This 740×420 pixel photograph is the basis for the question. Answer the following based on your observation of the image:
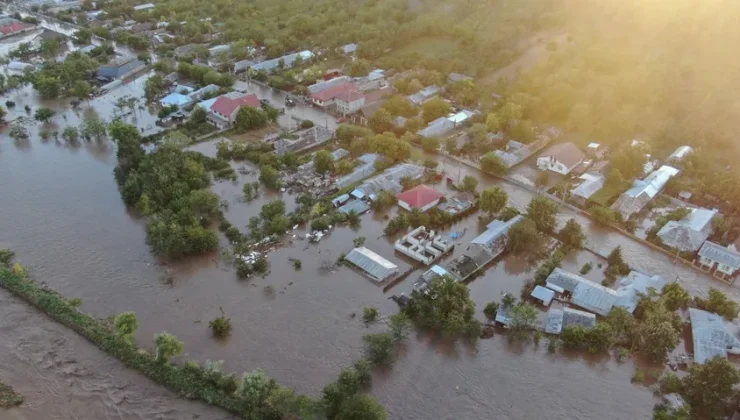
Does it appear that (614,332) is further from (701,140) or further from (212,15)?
(212,15)

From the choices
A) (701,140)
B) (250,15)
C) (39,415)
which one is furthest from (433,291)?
(250,15)

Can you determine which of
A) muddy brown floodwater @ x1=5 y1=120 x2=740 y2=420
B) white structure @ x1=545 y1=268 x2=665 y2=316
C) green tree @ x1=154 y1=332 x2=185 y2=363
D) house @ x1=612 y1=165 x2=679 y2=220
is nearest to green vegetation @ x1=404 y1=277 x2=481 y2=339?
muddy brown floodwater @ x1=5 y1=120 x2=740 y2=420

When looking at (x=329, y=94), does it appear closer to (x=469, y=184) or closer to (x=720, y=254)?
(x=469, y=184)

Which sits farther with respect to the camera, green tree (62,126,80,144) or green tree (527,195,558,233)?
green tree (62,126,80,144)

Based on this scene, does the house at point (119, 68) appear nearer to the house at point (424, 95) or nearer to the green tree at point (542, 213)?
the house at point (424, 95)

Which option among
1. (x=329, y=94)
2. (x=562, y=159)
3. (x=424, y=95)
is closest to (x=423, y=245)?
(x=562, y=159)

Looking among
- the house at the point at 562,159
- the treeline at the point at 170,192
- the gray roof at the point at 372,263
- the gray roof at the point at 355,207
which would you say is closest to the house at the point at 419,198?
the gray roof at the point at 355,207

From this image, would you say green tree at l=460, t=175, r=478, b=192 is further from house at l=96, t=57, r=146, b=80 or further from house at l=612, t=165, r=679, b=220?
house at l=96, t=57, r=146, b=80
